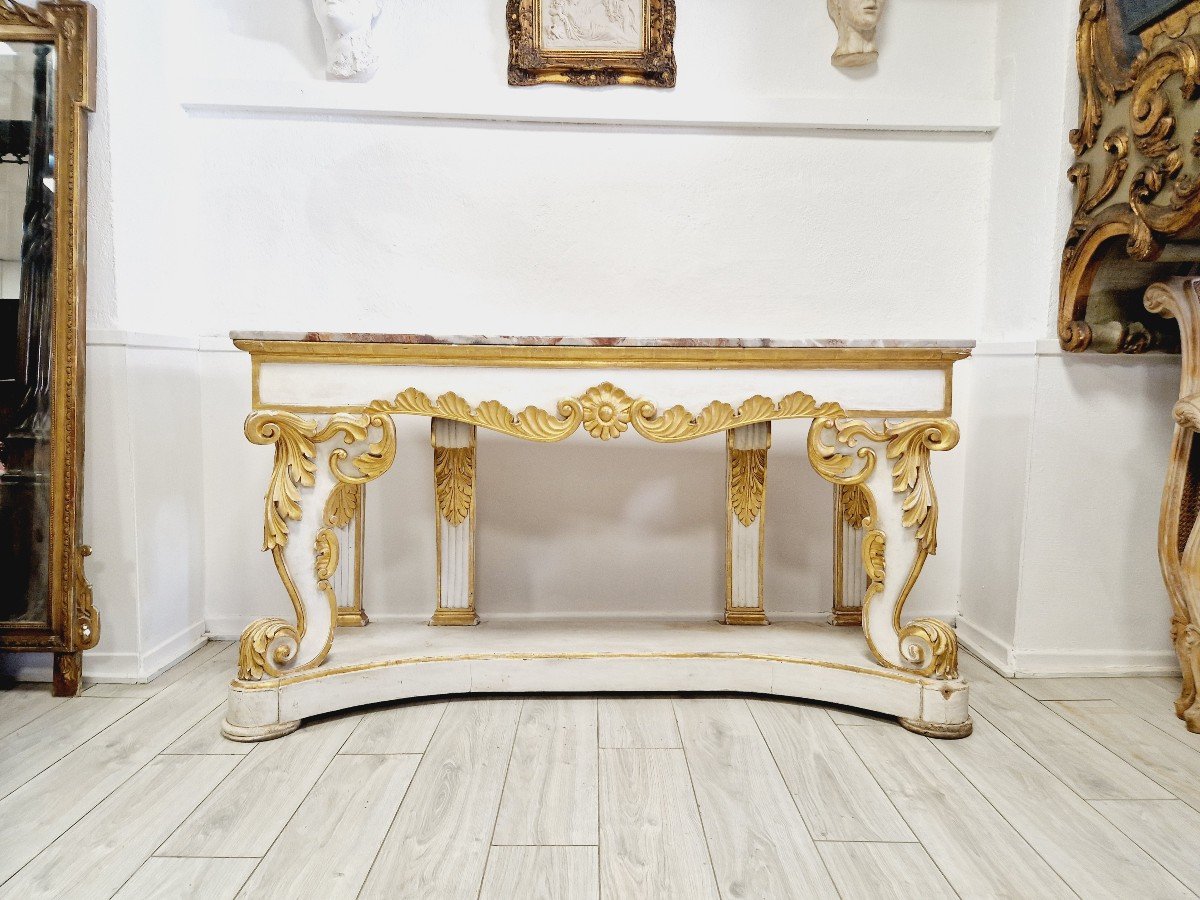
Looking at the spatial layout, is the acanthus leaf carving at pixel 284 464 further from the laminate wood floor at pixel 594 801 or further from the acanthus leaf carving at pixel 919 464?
the acanthus leaf carving at pixel 919 464

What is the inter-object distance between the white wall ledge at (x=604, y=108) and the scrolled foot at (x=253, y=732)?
179 cm

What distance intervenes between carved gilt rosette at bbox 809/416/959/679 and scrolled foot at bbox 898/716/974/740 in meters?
0.11

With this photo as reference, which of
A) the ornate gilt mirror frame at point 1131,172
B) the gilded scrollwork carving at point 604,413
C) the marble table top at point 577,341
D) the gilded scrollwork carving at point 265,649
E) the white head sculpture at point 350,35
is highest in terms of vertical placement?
the white head sculpture at point 350,35

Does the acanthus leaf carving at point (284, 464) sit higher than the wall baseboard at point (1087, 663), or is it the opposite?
the acanthus leaf carving at point (284, 464)

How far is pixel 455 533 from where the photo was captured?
2.31 m

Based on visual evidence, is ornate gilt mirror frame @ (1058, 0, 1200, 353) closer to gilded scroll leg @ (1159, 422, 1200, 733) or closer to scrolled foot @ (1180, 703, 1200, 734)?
gilded scroll leg @ (1159, 422, 1200, 733)

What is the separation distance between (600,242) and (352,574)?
128 cm

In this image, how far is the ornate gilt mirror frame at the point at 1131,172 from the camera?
1.80m

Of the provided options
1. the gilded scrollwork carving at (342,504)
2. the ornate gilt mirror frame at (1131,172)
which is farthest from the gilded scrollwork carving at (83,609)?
the ornate gilt mirror frame at (1131,172)

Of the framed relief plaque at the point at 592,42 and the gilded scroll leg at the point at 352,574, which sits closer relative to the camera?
the gilded scroll leg at the point at 352,574

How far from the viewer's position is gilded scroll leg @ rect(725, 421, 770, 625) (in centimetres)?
232

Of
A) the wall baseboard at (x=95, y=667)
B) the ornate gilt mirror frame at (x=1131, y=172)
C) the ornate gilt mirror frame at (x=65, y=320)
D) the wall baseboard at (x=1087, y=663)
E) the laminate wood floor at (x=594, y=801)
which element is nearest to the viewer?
the laminate wood floor at (x=594, y=801)

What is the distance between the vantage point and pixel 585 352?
6.08ft

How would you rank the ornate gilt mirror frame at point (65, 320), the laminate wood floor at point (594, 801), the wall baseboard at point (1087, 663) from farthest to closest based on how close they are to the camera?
the wall baseboard at point (1087, 663) → the ornate gilt mirror frame at point (65, 320) → the laminate wood floor at point (594, 801)
